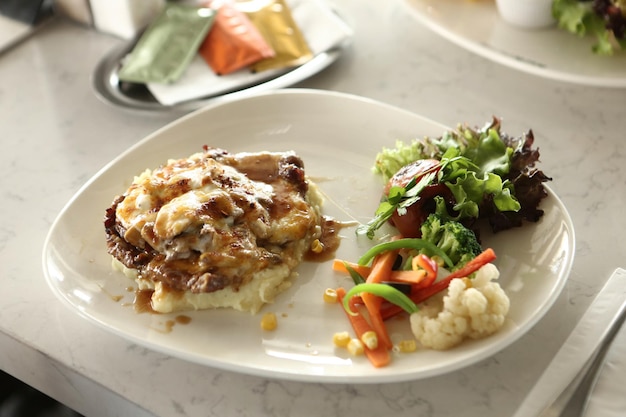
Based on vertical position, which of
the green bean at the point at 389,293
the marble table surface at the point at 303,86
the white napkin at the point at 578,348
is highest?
the green bean at the point at 389,293

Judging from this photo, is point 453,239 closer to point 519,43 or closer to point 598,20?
point 519,43

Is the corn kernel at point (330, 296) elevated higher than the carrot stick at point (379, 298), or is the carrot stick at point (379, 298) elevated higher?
the carrot stick at point (379, 298)

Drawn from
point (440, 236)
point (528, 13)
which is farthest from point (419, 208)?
point (528, 13)

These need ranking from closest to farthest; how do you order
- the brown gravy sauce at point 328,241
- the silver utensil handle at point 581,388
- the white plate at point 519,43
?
the silver utensil handle at point 581,388 → the brown gravy sauce at point 328,241 → the white plate at point 519,43

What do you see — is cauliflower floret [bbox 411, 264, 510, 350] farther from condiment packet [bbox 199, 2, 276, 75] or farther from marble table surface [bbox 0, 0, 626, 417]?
condiment packet [bbox 199, 2, 276, 75]

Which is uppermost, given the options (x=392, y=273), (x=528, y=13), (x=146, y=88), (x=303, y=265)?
(x=528, y=13)

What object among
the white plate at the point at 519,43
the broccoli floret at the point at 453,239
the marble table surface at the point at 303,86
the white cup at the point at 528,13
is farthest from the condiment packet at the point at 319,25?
the broccoli floret at the point at 453,239

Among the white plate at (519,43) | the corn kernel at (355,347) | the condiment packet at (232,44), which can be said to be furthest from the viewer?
the condiment packet at (232,44)

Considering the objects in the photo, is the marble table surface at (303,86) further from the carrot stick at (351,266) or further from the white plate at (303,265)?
the carrot stick at (351,266)
